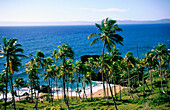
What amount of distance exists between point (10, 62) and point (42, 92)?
47.7 m

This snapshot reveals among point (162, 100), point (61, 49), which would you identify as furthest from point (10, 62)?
point (162, 100)

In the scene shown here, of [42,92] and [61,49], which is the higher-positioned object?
[61,49]

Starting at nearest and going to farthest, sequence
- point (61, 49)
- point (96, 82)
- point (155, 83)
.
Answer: point (61, 49), point (155, 83), point (96, 82)

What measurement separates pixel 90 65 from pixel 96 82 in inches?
1507

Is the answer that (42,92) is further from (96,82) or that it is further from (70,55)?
(70,55)

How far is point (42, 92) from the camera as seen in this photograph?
234 feet

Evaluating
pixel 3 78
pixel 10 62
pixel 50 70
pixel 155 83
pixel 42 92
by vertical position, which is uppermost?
pixel 10 62

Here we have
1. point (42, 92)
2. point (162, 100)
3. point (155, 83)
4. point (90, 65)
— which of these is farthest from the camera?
point (42, 92)

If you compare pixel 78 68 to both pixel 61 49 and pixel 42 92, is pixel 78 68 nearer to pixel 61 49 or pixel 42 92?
pixel 61 49

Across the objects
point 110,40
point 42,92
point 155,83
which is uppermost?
point 110,40

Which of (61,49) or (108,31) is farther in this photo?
(61,49)

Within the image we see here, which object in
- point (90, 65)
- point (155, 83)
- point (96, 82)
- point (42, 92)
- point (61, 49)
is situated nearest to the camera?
point (61, 49)

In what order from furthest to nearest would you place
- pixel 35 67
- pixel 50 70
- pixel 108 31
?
pixel 50 70
pixel 35 67
pixel 108 31

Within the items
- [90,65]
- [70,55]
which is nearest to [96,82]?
[90,65]
